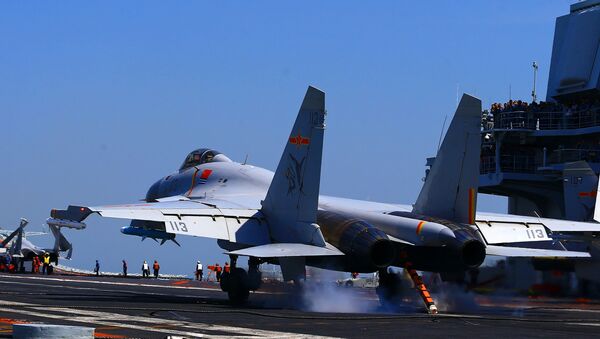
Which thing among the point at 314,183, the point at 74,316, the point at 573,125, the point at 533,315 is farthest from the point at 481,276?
the point at 573,125

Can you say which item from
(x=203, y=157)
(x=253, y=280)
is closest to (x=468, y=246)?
(x=253, y=280)

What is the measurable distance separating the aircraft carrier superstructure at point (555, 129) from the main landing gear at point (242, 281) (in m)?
28.9

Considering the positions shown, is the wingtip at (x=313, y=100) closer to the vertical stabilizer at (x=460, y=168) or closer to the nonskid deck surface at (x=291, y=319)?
the vertical stabilizer at (x=460, y=168)

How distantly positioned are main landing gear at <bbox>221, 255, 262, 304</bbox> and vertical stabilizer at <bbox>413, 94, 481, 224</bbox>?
15.7ft

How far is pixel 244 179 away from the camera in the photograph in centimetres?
2986

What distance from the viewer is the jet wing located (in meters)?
23.4

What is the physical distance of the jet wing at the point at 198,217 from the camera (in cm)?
2340

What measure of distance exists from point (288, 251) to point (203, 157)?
29.9 feet

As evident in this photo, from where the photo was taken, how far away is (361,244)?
23.4 metres

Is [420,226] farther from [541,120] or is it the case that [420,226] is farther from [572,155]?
[541,120]

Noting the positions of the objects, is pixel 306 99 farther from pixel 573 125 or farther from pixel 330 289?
pixel 573 125

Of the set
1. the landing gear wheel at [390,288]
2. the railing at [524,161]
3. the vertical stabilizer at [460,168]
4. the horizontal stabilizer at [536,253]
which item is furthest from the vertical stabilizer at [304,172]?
the railing at [524,161]

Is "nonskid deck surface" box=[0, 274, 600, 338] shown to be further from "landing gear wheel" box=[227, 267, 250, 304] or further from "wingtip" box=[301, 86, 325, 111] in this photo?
"wingtip" box=[301, 86, 325, 111]

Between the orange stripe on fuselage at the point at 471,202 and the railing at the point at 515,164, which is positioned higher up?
the railing at the point at 515,164
